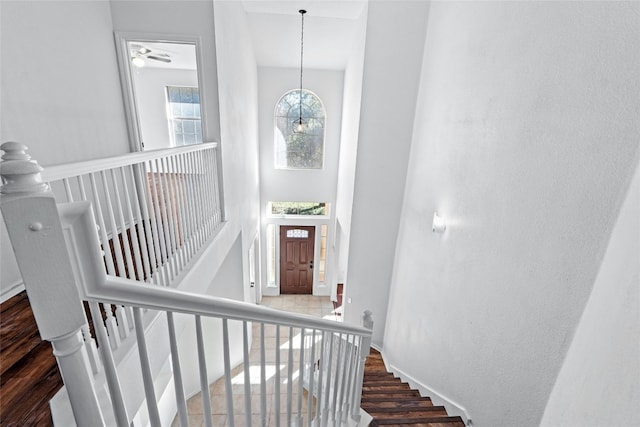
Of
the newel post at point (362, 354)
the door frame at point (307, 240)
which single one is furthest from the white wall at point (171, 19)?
the door frame at point (307, 240)

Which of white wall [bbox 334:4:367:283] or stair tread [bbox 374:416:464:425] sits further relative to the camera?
white wall [bbox 334:4:367:283]

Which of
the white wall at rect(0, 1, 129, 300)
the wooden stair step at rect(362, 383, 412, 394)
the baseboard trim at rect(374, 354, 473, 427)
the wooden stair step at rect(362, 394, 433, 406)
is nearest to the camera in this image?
the white wall at rect(0, 1, 129, 300)

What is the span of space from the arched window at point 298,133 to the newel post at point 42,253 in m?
6.17

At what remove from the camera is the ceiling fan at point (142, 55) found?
416 cm

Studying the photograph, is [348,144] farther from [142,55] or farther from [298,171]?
[142,55]

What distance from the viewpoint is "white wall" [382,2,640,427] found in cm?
130

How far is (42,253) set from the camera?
1.44ft

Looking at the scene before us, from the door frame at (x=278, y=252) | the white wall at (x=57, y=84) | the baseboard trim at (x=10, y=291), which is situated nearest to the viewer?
the baseboard trim at (x=10, y=291)

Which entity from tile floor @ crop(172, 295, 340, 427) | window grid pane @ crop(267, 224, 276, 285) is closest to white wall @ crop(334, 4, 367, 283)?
tile floor @ crop(172, 295, 340, 427)

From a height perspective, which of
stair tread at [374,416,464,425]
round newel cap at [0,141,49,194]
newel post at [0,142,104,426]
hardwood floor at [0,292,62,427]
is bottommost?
stair tread at [374,416,464,425]

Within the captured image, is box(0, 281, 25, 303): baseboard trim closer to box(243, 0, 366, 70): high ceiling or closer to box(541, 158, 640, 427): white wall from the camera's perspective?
box(541, 158, 640, 427): white wall

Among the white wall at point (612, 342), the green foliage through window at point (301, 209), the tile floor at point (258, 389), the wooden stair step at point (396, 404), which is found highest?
the white wall at point (612, 342)

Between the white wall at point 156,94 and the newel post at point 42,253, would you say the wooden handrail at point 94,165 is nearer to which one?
the newel post at point 42,253

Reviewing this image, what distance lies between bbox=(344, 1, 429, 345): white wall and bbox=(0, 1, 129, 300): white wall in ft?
9.37
